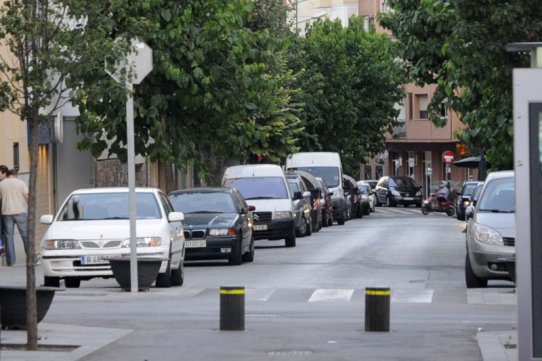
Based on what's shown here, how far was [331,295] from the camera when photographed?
23.5m

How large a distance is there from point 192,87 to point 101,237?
12797 millimetres

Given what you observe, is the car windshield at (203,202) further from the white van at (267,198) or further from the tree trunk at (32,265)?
the tree trunk at (32,265)

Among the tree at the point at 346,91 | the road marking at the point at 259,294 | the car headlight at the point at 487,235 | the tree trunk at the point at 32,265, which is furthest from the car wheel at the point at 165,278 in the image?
the tree at the point at 346,91

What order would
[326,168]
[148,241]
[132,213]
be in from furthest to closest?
[326,168] < [148,241] < [132,213]

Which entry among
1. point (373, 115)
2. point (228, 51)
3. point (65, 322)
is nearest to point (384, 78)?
point (373, 115)

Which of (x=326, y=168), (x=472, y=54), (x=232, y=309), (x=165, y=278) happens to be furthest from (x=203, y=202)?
(x=326, y=168)

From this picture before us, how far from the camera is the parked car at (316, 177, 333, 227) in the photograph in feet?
185

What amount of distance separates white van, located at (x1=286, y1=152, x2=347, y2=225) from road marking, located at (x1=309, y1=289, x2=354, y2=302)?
121 feet

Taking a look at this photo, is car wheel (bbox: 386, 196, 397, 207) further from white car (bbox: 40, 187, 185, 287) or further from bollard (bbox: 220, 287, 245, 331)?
bollard (bbox: 220, 287, 245, 331)

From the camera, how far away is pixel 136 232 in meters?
24.0

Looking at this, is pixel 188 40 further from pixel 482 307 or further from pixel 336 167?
pixel 336 167

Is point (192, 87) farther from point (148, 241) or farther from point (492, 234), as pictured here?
point (492, 234)

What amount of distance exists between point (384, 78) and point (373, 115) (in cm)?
248

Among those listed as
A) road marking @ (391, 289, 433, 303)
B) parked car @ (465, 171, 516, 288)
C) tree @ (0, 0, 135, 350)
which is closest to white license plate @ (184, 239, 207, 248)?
road marking @ (391, 289, 433, 303)
